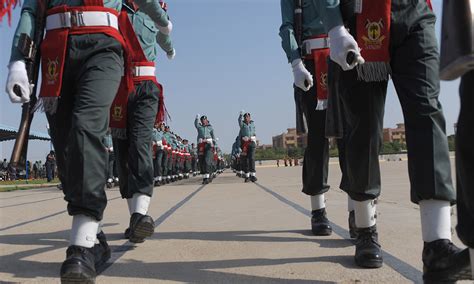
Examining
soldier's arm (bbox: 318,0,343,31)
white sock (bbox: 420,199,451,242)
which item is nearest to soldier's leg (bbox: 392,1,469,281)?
white sock (bbox: 420,199,451,242)

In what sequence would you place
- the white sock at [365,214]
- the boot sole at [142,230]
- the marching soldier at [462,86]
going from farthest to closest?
the boot sole at [142,230], the white sock at [365,214], the marching soldier at [462,86]

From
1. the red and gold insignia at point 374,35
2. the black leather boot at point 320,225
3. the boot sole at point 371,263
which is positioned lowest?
the boot sole at point 371,263

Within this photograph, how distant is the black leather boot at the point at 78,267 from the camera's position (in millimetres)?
2482

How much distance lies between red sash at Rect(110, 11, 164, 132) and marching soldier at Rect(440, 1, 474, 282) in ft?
8.54

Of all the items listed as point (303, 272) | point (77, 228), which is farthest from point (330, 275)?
point (77, 228)

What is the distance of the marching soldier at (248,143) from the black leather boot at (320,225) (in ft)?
38.3

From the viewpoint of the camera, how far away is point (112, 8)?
3.10m

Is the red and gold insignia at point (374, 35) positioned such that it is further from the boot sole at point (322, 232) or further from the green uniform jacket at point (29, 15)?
the boot sole at point (322, 232)

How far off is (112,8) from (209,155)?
14.2 metres

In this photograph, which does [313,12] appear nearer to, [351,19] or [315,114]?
[315,114]

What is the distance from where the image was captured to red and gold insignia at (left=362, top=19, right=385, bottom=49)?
106 inches

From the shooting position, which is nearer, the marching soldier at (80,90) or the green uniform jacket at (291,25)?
the marching soldier at (80,90)

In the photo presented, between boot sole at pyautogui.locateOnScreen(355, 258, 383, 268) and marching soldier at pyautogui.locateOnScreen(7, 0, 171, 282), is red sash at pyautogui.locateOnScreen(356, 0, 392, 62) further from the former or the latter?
marching soldier at pyautogui.locateOnScreen(7, 0, 171, 282)

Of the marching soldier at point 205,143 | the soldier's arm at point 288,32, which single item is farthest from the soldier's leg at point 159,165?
the soldier's arm at point 288,32
